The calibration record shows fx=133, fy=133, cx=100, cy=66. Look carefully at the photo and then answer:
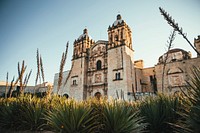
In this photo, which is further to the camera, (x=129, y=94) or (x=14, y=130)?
(x=129, y=94)

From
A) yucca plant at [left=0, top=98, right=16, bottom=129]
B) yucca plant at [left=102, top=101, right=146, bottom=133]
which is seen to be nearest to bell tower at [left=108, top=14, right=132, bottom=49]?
yucca plant at [left=0, top=98, right=16, bottom=129]

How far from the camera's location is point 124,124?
2.34 metres

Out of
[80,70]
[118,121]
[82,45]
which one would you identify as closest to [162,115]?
[118,121]

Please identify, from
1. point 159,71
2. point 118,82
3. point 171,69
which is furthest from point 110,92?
point 171,69

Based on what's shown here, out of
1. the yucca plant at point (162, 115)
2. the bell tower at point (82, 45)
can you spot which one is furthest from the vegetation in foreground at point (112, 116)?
the bell tower at point (82, 45)

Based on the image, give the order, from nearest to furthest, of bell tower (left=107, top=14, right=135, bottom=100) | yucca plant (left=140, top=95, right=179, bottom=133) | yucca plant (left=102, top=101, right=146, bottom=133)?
yucca plant (left=102, top=101, right=146, bottom=133), yucca plant (left=140, top=95, right=179, bottom=133), bell tower (left=107, top=14, right=135, bottom=100)

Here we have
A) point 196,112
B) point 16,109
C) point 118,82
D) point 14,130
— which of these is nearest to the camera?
point 196,112

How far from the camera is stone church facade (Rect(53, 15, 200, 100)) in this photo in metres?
18.5

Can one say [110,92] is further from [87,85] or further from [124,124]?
[124,124]

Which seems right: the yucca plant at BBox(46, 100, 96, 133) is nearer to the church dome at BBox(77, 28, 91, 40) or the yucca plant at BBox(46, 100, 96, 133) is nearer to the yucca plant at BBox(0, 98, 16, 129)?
the yucca plant at BBox(0, 98, 16, 129)

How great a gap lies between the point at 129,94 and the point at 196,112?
16.3 m

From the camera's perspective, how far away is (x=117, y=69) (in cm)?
1973

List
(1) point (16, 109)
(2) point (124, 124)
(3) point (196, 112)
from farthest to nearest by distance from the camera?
(1) point (16, 109) → (2) point (124, 124) → (3) point (196, 112)

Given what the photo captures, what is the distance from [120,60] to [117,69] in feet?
4.64
